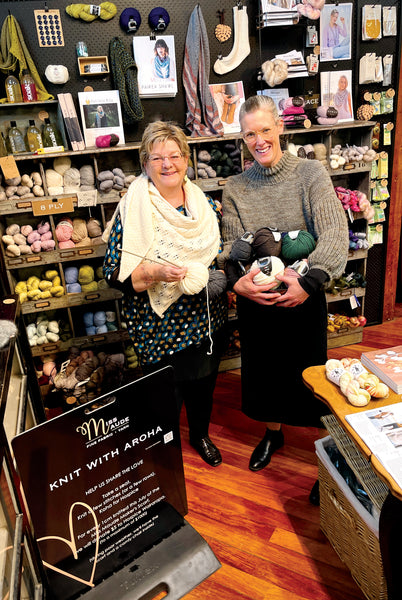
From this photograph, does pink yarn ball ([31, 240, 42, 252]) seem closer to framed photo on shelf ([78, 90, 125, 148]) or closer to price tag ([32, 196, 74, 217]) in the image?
price tag ([32, 196, 74, 217])

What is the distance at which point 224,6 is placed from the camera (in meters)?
2.96

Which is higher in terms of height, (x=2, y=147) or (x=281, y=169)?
(x=2, y=147)

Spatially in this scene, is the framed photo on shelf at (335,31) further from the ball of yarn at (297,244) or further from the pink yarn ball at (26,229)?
the pink yarn ball at (26,229)

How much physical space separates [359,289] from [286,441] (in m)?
1.55

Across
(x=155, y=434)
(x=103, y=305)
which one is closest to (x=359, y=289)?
(x=103, y=305)

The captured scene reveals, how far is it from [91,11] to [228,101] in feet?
3.15

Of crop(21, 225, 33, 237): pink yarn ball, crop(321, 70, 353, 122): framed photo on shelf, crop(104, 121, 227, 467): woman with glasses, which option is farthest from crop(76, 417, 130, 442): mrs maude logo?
crop(321, 70, 353, 122): framed photo on shelf

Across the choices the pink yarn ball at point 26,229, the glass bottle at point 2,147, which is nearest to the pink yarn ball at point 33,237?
the pink yarn ball at point 26,229

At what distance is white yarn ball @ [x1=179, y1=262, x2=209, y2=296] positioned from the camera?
1.89 m

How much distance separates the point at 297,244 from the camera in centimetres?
184

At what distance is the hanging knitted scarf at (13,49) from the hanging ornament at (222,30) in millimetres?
1164

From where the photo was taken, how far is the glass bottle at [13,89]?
102 inches

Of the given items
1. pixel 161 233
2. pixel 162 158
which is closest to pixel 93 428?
pixel 161 233

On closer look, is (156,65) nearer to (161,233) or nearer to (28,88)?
(28,88)
